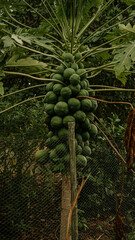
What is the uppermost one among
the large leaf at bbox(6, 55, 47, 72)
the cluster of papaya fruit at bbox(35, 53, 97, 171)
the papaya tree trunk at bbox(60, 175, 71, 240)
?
the large leaf at bbox(6, 55, 47, 72)

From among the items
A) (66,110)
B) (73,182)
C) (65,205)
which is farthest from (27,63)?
(65,205)

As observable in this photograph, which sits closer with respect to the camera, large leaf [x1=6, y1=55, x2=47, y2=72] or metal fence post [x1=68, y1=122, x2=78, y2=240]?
metal fence post [x1=68, y1=122, x2=78, y2=240]

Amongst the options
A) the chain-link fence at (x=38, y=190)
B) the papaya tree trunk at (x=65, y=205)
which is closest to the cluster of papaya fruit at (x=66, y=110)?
the chain-link fence at (x=38, y=190)

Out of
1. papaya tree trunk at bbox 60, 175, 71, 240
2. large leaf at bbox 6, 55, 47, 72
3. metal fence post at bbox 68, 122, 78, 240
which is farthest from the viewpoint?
large leaf at bbox 6, 55, 47, 72

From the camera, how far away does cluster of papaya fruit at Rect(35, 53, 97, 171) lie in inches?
89.8

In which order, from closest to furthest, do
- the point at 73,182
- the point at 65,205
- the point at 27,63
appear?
the point at 73,182 < the point at 65,205 < the point at 27,63

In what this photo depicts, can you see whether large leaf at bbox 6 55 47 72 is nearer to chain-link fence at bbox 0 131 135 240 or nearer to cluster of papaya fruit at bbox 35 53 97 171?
cluster of papaya fruit at bbox 35 53 97 171

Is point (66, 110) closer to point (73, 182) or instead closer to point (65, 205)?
point (73, 182)

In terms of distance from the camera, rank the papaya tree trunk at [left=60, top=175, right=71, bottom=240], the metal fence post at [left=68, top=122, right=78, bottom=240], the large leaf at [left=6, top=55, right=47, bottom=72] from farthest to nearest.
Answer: the large leaf at [left=6, top=55, right=47, bottom=72] < the papaya tree trunk at [left=60, top=175, right=71, bottom=240] < the metal fence post at [left=68, top=122, right=78, bottom=240]

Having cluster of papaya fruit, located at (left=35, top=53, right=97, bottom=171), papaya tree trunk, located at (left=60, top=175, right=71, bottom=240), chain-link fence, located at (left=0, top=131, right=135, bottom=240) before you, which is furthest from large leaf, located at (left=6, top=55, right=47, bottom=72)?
papaya tree trunk, located at (left=60, top=175, right=71, bottom=240)

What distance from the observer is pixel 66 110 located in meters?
2.30

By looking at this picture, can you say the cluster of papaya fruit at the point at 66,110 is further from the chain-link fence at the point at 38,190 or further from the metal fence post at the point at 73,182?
the metal fence post at the point at 73,182

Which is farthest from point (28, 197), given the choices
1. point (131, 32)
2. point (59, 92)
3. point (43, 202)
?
point (131, 32)

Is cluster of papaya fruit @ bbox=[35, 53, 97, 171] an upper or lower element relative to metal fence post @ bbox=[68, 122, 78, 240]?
upper
